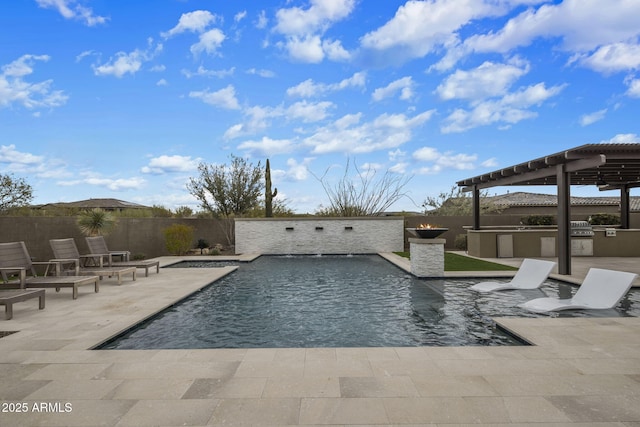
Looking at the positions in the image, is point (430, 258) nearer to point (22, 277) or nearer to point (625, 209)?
point (22, 277)

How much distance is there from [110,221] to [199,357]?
38.3 feet

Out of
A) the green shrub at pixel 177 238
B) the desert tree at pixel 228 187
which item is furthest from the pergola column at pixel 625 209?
the green shrub at pixel 177 238

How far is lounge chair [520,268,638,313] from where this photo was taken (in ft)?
19.2

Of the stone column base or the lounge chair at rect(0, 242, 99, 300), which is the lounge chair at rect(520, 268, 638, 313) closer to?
the stone column base

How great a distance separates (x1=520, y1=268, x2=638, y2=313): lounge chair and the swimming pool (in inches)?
7.6

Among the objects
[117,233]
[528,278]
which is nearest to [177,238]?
[117,233]

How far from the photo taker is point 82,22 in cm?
1145

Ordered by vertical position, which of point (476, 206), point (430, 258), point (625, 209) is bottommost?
point (430, 258)

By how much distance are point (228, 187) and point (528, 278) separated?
14.6 meters

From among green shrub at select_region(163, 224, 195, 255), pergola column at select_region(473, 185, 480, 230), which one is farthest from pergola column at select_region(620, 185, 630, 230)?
green shrub at select_region(163, 224, 195, 255)

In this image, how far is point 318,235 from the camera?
17.6m

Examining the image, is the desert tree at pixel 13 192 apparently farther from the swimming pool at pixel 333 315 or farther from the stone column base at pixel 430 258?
the stone column base at pixel 430 258

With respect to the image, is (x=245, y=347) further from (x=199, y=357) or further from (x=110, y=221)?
(x=110, y=221)

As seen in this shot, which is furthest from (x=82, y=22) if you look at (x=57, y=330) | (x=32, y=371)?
(x=32, y=371)
